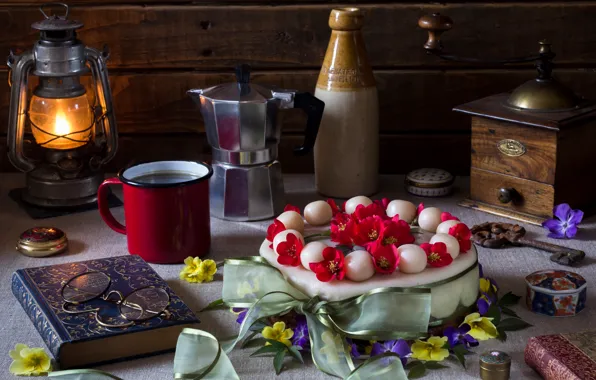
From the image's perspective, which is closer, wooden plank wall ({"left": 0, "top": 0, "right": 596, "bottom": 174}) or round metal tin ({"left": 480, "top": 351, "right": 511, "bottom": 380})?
round metal tin ({"left": 480, "top": 351, "right": 511, "bottom": 380})

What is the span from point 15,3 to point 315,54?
0.47 m

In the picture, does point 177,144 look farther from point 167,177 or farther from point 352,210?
point 352,210

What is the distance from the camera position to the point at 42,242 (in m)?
1.11

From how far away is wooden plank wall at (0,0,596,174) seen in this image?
1.38m

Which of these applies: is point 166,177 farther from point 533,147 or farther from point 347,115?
point 533,147

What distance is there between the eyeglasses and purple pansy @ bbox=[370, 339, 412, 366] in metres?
0.20

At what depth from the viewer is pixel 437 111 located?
1.43 m

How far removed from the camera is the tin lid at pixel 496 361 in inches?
31.2

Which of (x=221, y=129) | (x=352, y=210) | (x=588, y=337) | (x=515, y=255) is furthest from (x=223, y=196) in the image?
(x=588, y=337)

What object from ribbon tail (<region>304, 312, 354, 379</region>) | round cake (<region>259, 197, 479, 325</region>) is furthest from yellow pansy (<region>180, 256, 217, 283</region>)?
ribbon tail (<region>304, 312, 354, 379</region>)

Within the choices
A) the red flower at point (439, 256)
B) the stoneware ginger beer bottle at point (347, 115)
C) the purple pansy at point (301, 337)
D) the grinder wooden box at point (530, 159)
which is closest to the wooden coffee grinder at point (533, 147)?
the grinder wooden box at point (530, 159)

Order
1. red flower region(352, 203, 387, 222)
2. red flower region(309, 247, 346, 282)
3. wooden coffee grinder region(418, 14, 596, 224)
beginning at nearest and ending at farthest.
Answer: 1. red flower region(309, 247, 346, 282)
2. red flower region(352, 203, 387, 222)
3. wooden coffee grinder region(418, 14, 596, 224)

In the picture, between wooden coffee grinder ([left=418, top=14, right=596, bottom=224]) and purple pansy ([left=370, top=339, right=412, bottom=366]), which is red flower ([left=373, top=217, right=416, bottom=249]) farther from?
wooden coffee grinder ([left=418, top=14, right=596, bottom=224])

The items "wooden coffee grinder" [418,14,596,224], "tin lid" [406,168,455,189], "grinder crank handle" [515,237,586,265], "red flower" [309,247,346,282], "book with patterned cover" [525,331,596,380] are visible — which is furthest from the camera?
"tin lid" [406,168,455,189]
